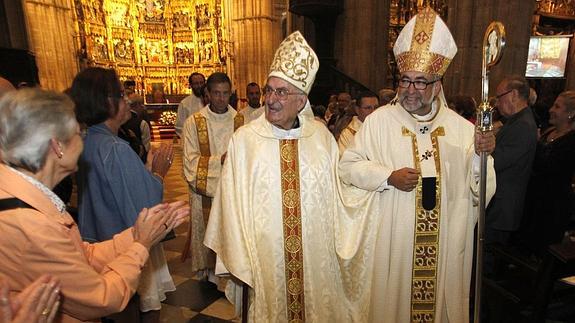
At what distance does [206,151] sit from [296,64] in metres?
2.10

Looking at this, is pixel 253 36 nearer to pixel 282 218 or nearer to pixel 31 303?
pixel 282 218

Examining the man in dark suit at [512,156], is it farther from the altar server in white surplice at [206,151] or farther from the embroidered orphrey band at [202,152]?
the embroidered orphrey band at [202,152]

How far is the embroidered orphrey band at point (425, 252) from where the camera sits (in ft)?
7.84

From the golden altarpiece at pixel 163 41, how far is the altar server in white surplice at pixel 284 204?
65.4 ft

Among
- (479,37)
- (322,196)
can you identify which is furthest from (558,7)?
(322,196)

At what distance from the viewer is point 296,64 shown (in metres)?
2.25

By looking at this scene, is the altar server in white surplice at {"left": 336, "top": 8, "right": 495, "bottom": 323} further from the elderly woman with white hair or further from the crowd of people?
the elderly woman with white hair

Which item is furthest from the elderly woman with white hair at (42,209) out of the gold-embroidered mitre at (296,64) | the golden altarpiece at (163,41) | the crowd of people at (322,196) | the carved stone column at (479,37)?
the golden altarpiece at (163,41)

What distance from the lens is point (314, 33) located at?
12.3m

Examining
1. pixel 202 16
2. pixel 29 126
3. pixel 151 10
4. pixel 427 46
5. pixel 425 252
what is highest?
pixel 151 10

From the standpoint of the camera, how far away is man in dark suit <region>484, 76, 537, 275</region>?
3375mm

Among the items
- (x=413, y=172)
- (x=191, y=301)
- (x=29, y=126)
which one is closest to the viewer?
(x=29, y=126)

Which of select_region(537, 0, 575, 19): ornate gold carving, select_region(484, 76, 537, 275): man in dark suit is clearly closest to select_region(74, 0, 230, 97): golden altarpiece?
select_region(537, 0, 575, 19): ornate gold carving

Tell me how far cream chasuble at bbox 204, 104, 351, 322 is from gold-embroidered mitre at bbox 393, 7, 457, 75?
829 millimetres
